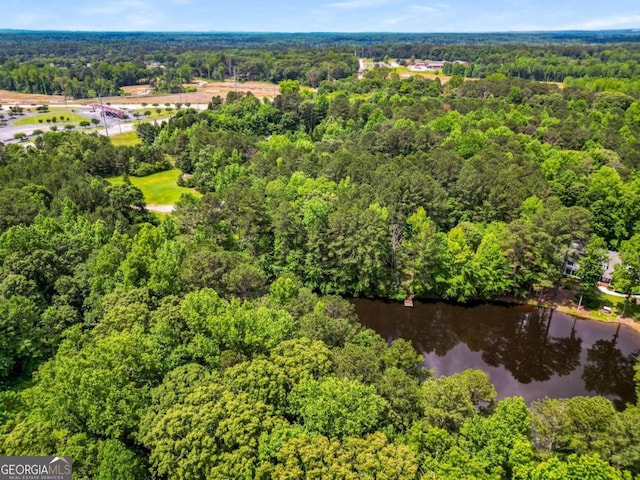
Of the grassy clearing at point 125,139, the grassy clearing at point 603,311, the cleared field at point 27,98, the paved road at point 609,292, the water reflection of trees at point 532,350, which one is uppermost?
the cleared field at point 27,98

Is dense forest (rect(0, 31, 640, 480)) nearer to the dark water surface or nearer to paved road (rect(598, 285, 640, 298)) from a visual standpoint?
the dark water surface

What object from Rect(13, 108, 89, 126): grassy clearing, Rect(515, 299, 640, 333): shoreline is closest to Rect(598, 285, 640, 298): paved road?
Rect(515, 299, 640, 333): shoreline

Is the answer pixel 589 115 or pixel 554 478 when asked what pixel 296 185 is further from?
pixel 589 115

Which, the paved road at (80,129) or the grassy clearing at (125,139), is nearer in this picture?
the grassy clearing at (125,139)

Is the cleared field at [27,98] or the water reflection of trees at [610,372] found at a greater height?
the cleared field at [27,98]

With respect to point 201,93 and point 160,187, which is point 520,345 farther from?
point 201,93

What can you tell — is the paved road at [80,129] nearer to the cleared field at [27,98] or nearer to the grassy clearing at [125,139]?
the grassy clearing at [125,139]

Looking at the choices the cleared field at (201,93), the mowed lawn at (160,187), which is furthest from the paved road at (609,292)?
the cleared field at (201,93)
